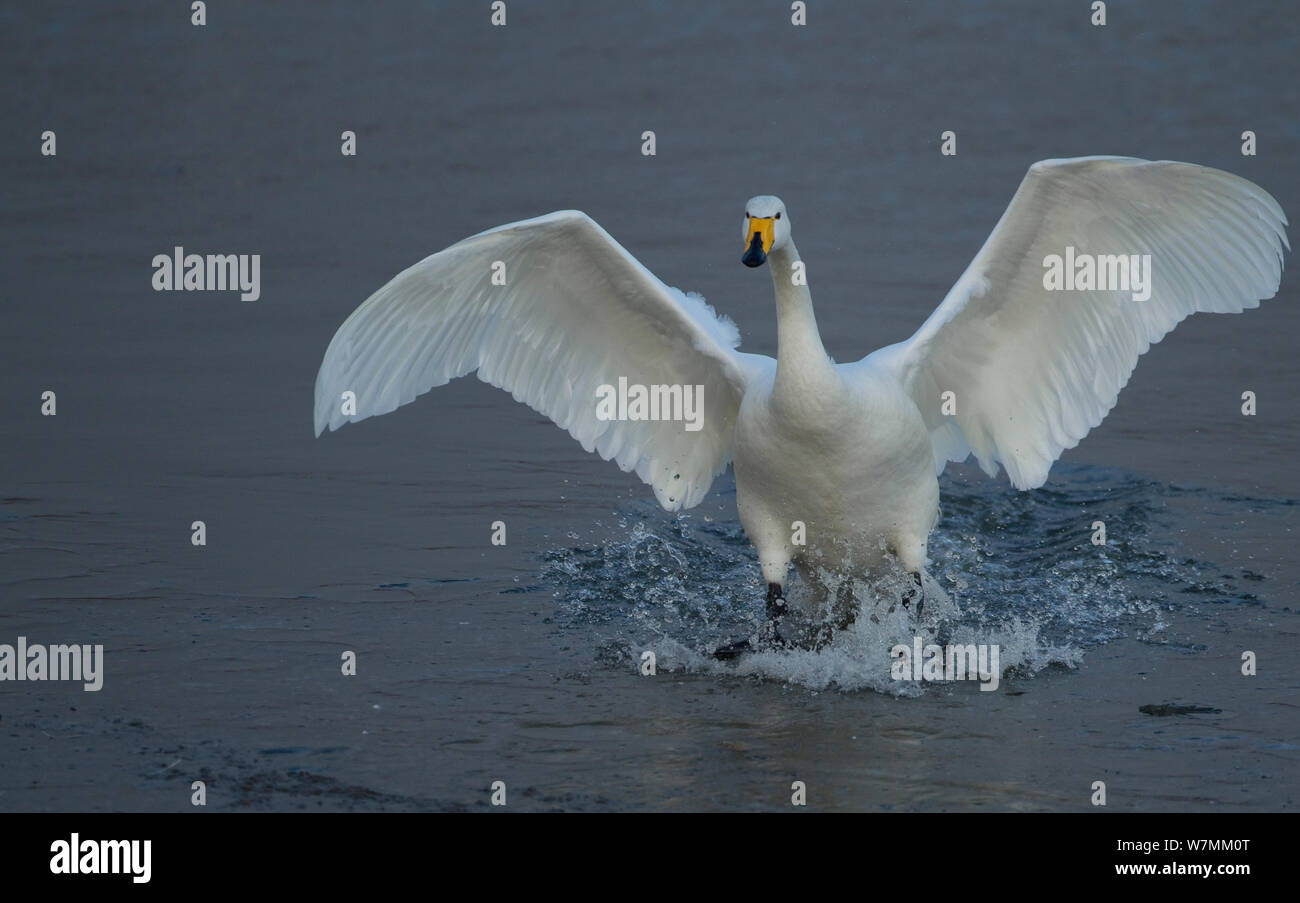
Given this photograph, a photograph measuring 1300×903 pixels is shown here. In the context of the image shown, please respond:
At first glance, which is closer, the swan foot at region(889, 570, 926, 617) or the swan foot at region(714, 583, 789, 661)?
the swan foot at region(714, 583, 789, 661)

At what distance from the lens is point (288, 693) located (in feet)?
26.0

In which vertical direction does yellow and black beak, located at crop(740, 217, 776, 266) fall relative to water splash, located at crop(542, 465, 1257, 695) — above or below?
above

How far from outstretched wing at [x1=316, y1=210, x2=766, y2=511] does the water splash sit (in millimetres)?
563

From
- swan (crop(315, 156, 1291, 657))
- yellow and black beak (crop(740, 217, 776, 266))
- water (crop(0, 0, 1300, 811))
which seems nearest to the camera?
water (crop(0, 0, 1300, 811))

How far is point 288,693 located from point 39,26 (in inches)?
646

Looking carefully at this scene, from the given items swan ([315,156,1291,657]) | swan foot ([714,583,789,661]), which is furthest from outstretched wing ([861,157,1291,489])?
swan foot ([714,583,789,661])

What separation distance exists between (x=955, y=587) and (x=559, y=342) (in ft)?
8.27

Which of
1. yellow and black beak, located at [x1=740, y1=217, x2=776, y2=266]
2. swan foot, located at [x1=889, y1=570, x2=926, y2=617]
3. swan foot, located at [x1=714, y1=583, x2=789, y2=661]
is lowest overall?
swan foot, located at [x1=714, y1=583, x2=789, y2=661]

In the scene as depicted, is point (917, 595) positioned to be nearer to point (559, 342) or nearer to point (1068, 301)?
point (1068, 301)

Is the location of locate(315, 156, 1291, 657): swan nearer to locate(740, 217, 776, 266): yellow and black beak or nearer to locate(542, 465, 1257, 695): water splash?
locate(740, 217, 776, 266): yellow and black beak

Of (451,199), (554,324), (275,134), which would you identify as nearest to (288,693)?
(554,324)

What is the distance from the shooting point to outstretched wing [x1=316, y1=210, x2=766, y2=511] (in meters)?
8.71

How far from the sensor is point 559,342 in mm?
9414
